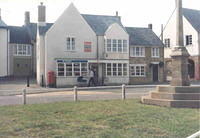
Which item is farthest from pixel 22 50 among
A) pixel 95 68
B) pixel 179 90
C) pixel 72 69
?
pixel 179 90

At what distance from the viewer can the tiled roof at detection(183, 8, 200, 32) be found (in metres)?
44.5

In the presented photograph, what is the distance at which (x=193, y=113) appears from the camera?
1200 centimetres

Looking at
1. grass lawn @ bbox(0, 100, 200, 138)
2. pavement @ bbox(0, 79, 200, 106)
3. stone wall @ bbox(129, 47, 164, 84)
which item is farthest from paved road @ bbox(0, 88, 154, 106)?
stone wall @ bbox(129, 47, 164, 84)

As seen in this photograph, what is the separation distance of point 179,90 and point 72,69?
66.9ft

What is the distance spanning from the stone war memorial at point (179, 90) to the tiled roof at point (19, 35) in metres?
37.4

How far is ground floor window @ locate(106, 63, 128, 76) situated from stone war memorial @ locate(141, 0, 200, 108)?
20.9 meters

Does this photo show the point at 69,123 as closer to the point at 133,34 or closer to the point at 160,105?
the point at 160,105

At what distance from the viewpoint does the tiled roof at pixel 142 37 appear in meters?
40.1

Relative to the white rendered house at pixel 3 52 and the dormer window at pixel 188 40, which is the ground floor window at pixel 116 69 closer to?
the dormer window at pixel 188 40

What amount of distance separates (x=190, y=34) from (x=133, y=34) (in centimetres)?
921

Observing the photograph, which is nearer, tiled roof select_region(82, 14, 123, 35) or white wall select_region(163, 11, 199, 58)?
tiled roof select_region(82, 14, 123, 35)

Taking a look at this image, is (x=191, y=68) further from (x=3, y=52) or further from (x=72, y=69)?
(x=3, y=52)

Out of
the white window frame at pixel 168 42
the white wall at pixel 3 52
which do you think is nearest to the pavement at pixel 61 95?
the white wall at pixel 3 52

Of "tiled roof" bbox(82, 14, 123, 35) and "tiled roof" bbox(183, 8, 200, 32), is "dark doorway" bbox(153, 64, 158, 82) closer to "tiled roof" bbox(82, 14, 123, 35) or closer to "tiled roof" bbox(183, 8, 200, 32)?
"tiled roof" bbox(82, 14, 123, 35)
